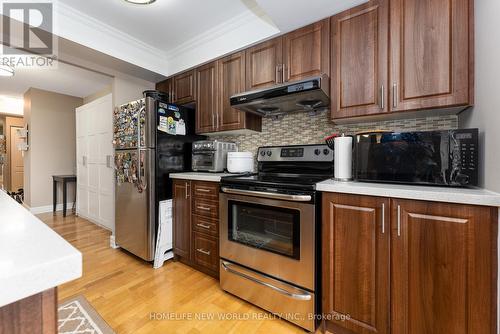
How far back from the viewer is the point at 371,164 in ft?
4.58

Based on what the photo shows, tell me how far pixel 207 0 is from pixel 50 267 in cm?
215

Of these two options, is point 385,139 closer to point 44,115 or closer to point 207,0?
point 207,0

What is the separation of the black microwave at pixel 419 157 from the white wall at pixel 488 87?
2.2 inches

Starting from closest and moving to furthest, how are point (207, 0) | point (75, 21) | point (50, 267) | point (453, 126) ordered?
point (50, 267) < point (453, 126) < point (207, 0) < point (75, 21)

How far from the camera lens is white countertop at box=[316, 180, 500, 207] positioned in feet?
3.21

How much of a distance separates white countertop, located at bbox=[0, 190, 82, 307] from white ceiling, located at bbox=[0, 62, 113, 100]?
3630 millimetres

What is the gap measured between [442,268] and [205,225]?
5.45 ft

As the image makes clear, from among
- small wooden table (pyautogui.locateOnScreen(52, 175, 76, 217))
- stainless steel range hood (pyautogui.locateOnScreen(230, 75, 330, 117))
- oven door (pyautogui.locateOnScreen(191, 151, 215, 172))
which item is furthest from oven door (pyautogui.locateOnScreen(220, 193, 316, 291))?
small wooden table (pyautogui.locateOnScreen(52, 175, 76, 217))

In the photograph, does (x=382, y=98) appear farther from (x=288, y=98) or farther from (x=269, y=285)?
(x=269, y=285)

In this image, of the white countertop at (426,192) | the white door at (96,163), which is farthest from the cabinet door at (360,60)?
the white door at (96,163)

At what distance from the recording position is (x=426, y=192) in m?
1.09

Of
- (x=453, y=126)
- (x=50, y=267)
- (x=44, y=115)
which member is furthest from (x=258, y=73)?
(x=44, y=115)

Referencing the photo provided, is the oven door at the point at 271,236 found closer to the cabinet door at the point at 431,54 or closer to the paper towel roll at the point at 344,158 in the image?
the paper towel roll at the point at 344,158

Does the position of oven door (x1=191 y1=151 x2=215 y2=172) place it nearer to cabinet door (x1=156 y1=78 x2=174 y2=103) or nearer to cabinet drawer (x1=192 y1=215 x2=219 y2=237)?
cabinet drawer (x1=192 y1=215 x2=219 y2=237)
